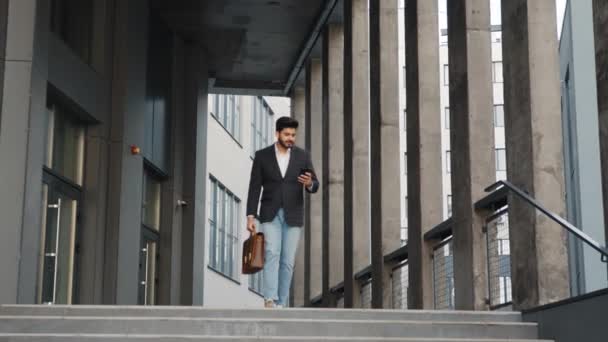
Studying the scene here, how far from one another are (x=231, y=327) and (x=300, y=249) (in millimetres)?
19958

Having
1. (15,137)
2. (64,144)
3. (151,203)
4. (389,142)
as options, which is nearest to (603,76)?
A: (15,137)

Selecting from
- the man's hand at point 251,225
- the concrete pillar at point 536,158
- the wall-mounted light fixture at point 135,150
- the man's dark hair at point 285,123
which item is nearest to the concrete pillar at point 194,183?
the wall-mounted light fixture at point 135,150

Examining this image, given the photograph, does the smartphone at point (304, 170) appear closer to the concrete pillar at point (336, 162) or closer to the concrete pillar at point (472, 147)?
the concrete pillar at point (472, 147)

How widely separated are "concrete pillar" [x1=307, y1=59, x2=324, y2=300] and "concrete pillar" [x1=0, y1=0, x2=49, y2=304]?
1138 cm

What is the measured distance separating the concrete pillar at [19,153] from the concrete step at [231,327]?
391cm

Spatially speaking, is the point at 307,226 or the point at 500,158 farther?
the point at 500,158

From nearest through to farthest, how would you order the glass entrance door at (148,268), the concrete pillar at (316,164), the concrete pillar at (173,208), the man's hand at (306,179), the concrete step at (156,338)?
1. the concrete step at (156,338)
2. the man's hand at (306,179)
3. the glass entrance door at (148,268)
4. the concrete pillar at (173,208)
5. the concrete pillar at (316,164)

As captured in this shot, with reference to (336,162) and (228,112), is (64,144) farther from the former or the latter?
(228,112)

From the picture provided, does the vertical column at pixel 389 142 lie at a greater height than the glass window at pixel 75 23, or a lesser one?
lesser

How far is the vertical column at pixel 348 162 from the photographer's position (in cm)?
2031

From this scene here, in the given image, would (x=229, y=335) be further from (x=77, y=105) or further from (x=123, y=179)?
(x=123, y=179)

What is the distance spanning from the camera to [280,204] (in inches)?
440

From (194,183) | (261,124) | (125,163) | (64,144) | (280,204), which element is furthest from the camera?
(261,124)

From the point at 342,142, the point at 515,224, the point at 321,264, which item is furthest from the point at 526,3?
the point at 321,264
